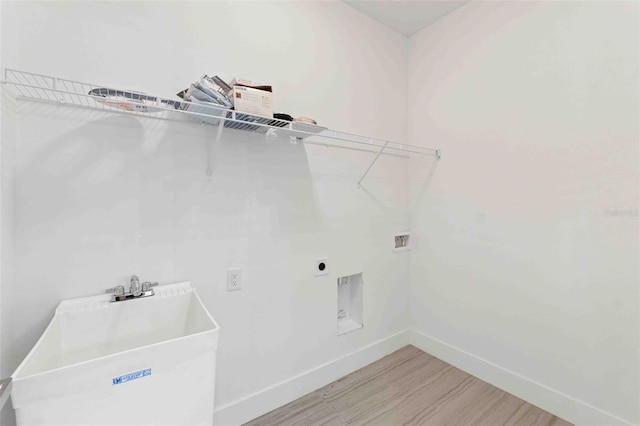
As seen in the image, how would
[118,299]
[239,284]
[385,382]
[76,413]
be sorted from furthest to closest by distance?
[385,382] < [239,284] < [118,299] < [76,413]

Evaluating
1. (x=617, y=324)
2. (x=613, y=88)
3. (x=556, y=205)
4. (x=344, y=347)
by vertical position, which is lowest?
(x=344, y=347)

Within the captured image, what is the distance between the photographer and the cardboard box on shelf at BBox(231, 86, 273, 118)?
1.24 meters

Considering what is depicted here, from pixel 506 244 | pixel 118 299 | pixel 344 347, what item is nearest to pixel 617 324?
pixel 506 244

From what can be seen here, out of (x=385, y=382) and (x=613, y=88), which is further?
(x=385, y=382)

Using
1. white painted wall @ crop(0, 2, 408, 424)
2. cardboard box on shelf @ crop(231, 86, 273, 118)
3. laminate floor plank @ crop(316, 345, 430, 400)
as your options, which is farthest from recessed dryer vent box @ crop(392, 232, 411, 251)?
cardboard box on shelf @ crop(231, 86, 273, 118)

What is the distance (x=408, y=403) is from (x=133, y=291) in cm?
169

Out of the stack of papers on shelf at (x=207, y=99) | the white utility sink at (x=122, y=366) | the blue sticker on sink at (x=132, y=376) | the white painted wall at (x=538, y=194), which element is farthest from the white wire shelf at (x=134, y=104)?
the white painted wall at (x=538, y=194)

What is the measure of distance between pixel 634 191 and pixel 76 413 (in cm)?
242

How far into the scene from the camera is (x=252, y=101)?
1260mm

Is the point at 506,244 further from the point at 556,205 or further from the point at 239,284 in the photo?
the point at 239,284

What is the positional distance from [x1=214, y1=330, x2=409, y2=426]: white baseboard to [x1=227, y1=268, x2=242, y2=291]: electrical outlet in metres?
0.64

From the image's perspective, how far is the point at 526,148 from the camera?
68.8 inches

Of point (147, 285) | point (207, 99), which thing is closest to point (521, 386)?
point (147, 285)

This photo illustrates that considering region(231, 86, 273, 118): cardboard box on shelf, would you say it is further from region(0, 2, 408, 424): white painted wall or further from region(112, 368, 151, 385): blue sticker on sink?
region(112, 368, 151, 385): blue sticker on sink
